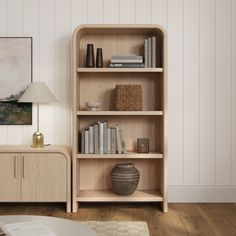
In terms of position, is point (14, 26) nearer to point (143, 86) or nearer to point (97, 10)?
point (97, 10)

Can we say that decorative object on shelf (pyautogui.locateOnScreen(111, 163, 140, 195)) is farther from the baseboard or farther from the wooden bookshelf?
the baseboard

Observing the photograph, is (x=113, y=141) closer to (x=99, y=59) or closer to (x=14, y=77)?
(x=99, y=59)

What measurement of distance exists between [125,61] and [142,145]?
791mm

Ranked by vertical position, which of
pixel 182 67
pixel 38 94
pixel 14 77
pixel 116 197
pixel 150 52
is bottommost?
pixel 116 197

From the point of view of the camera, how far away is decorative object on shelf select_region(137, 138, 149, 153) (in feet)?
13.9

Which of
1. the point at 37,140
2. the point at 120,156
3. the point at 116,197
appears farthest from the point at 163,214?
the point at 37,140

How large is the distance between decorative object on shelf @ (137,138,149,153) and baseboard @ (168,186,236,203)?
580 millimetres

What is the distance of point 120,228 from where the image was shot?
11.4 feet

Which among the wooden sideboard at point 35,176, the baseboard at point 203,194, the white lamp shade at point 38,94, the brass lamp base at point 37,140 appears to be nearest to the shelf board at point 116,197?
the wooden sideboard at point 35,176

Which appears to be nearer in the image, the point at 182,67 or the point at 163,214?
the point at 163,214

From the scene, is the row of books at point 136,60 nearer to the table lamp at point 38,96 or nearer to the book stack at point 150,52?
the book stack at point 150,52

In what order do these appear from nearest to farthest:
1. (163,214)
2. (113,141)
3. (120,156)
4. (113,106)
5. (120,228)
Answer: (120,228) < (163,214) < (120,156) < (113,141) < (113,106)

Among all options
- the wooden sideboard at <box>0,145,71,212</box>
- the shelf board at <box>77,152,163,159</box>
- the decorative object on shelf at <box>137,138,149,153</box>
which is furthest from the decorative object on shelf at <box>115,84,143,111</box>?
the wooden sideboard at <box>0,145,71,212</box>

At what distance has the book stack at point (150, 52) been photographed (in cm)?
422
